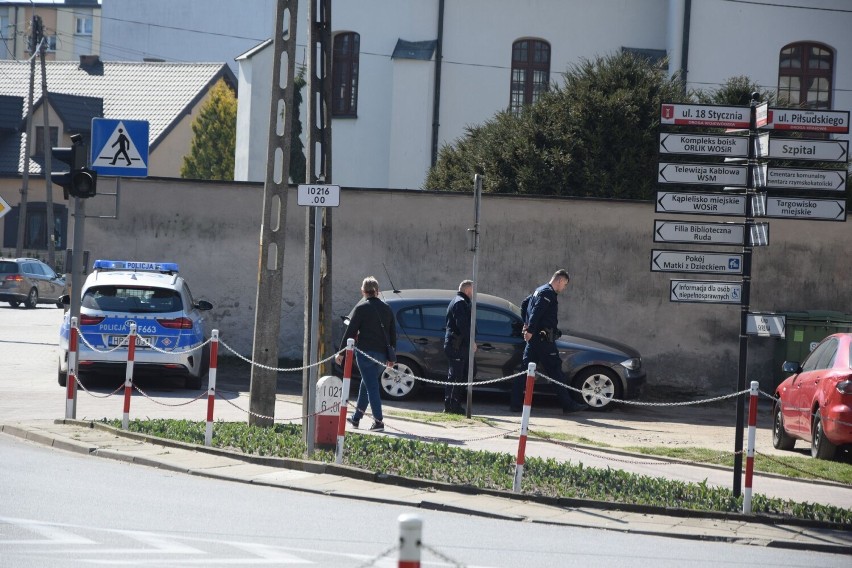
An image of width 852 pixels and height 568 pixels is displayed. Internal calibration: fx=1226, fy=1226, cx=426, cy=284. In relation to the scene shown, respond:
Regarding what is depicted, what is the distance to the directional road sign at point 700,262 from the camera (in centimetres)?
1078

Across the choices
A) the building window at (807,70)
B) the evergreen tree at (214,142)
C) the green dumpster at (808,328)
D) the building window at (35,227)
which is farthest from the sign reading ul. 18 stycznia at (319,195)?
the building window at (35,227)

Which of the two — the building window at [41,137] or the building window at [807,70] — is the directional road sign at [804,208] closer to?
the building window at [807,70]

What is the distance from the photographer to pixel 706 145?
424 inches

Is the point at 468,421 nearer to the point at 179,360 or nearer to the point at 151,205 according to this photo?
the point at 179,360

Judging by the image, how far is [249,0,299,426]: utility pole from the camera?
13.3m

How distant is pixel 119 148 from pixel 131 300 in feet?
10.1

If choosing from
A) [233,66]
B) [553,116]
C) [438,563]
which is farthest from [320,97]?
[233,66]

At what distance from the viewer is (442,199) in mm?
21188

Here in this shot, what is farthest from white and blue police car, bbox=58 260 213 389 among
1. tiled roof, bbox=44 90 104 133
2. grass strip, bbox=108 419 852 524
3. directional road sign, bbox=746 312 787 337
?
tiled roof, bbox=44 90 104 133

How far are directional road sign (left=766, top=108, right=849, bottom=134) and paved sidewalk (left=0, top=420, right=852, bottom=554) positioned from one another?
334 centimetres

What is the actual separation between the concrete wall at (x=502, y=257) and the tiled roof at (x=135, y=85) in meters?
34.5

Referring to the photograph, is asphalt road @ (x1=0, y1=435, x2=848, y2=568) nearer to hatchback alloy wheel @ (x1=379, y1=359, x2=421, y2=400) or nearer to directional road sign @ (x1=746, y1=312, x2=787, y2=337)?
directional road sign @ (x1=746, y1=312, x2=787, y2=337)

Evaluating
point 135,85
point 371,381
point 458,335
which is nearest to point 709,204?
point 371,381

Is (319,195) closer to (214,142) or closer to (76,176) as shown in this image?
(76,176)
